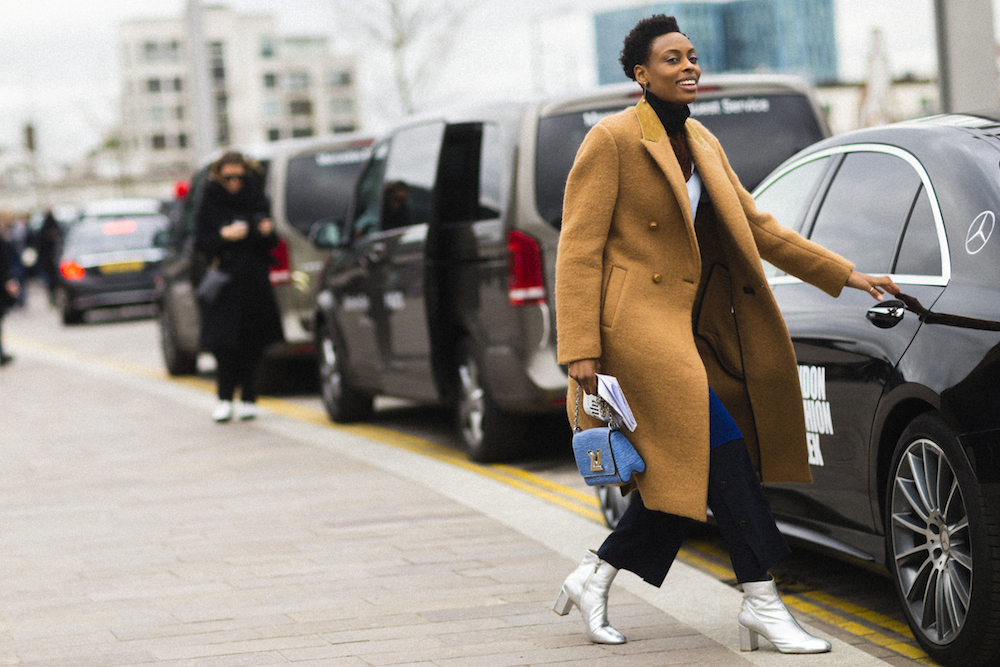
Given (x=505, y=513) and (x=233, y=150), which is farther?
(x=233, y=150)

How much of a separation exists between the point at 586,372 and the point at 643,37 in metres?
1.00

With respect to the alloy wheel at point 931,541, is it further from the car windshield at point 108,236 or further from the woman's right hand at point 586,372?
the car windshield at point 108,236

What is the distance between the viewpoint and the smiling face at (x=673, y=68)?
4258mm

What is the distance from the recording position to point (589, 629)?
455 cm

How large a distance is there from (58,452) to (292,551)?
13.7 ft

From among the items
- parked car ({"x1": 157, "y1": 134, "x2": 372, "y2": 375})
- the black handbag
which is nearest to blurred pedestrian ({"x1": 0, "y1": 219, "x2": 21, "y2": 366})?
parked car ({"x1": 157, "y1": 134, "x2": 372, "y2": 375})

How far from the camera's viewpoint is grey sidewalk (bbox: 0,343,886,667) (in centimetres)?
464

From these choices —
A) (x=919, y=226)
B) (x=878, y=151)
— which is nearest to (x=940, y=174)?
(x=919, y=226)

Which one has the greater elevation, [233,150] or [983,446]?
[233,150]

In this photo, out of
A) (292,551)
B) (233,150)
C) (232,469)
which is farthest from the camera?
(233,150)

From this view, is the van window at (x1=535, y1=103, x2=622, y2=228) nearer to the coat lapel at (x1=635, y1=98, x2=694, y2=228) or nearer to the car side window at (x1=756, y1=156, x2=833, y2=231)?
the car side window at (x1=756, y1=156, x2=833, y2=231)

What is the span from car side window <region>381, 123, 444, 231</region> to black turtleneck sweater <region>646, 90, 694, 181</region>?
163 inches

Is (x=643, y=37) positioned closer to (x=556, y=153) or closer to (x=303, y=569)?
(x=303, y=569)

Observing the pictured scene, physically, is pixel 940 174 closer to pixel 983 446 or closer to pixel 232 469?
pixel 983 446
